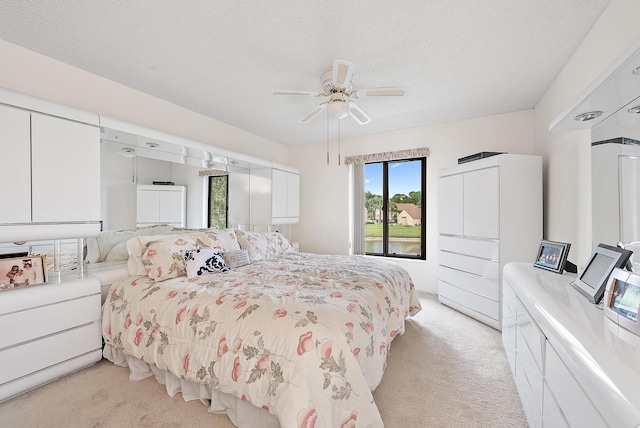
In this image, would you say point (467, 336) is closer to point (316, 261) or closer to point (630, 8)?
point (316, 261)

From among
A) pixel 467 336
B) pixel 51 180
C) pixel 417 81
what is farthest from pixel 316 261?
pixel 51 180

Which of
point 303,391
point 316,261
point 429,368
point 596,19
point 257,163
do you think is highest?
point 596,19

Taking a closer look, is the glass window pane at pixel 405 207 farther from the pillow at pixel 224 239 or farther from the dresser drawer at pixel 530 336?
the dresser drawer at pixel 530 336

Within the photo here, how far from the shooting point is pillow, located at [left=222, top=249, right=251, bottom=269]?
2.75m

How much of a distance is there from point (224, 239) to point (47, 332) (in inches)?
58.8

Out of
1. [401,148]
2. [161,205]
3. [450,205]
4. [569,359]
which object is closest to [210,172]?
[161,205]

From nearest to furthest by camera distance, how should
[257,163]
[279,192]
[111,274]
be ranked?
1. [111,274]
2. [257,163]
3. [279,192]

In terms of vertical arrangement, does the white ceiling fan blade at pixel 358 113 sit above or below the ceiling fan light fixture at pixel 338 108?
above

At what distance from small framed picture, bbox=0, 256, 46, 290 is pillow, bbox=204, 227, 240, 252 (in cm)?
126

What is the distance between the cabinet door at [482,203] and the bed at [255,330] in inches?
46.7

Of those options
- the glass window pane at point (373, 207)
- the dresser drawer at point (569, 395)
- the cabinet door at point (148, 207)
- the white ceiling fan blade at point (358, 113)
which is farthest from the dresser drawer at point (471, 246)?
the cabinet door at point (148, 207)

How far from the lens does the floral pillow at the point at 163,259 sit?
2.35 metres

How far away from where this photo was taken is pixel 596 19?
1898 millimetres

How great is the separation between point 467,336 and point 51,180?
3.86 meters
